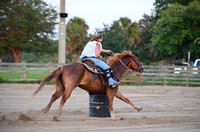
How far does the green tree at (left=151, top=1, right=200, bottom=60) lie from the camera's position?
98.9 feet

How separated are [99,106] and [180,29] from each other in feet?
85.9

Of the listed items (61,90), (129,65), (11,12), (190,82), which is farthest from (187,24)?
(61,90)

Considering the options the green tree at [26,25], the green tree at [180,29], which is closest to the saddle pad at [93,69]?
the green tree at [180,29]

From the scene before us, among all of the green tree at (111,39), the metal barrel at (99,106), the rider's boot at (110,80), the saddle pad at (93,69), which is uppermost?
the green tree at (111,39)

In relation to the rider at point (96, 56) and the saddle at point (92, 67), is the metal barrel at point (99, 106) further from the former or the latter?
the saddle at point (92, 67)

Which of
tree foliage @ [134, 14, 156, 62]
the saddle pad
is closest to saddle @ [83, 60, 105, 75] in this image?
the saddle pad

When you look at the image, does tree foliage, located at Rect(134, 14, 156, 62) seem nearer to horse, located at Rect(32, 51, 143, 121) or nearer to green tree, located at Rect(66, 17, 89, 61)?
green tree, located at Rect(66, 17, 89, 61)

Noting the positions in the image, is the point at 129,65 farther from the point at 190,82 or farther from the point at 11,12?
the point at 11,12

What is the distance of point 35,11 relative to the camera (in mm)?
33219

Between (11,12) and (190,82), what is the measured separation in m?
24.1

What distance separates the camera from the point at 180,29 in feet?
103

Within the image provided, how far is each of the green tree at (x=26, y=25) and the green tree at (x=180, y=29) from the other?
587 inches

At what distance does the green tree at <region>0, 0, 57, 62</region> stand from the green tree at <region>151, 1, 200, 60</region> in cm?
1492

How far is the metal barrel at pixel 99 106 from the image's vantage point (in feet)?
25.9
